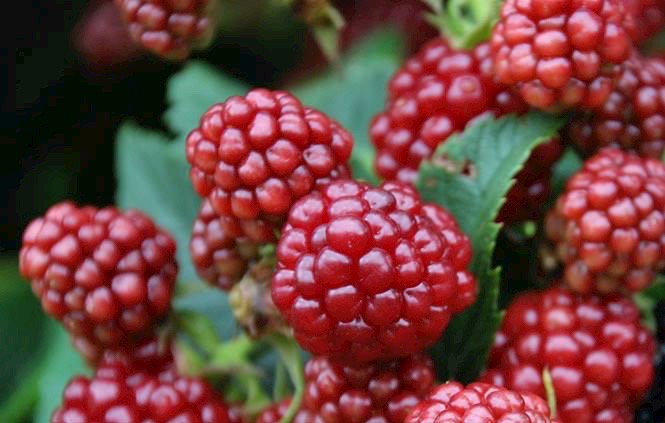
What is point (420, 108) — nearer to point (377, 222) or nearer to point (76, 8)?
point (377, 222)

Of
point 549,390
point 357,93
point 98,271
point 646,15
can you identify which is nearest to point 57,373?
point 98,271

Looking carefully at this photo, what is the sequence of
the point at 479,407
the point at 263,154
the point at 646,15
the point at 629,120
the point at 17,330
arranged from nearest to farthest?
1. the point at 479,407
2. the point at 263,154
3. the point at 629,120
4. the point at 646,15
5. the point at 17,330

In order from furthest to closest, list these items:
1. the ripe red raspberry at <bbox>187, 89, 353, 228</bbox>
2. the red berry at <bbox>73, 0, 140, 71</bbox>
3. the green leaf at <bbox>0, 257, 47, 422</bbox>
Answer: the red berry at <bbox>73, 0, 140, 71</bbox> → the green leaf at <bbox>0, 257, 47, 422</bbox> → the ripe red raspberry at <bbox>187, 89, 353, 228</bbox>

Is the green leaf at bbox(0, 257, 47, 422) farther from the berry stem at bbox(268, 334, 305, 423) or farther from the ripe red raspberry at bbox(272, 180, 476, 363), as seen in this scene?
the ripe red raspberry at bbox(272, 180, 476, 363)

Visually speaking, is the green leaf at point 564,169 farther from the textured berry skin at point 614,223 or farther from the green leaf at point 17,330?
the green leaf at point 17,330

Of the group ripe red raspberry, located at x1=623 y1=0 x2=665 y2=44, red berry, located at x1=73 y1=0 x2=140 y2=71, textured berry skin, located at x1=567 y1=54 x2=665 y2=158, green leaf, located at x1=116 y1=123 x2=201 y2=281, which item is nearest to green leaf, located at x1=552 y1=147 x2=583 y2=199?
textured berry skin, located at x1=567 y1=54 x2=665 y2=158

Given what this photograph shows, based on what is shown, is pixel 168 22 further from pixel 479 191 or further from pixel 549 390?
pixel 549 390
